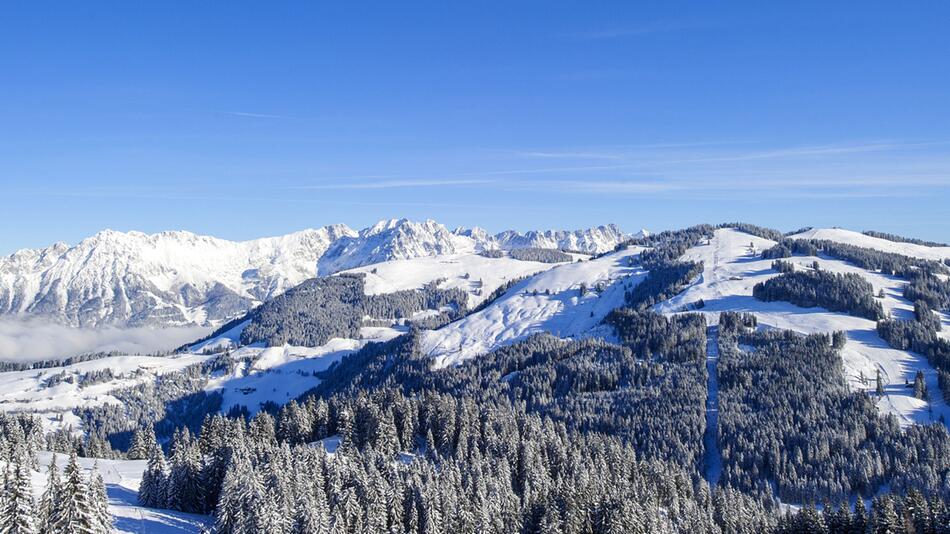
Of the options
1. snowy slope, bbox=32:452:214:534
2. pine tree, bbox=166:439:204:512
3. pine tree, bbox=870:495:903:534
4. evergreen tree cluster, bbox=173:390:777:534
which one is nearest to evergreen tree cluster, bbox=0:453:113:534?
snowy slope, bbox=32:452:214:534

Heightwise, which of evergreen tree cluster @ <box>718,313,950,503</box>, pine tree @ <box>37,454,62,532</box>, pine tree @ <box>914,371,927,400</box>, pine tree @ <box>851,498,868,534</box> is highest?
pine tree @ <box>37,454,62,532</box>

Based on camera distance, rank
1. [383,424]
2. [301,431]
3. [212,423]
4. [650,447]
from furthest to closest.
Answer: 1. [650,447]
2. [301,431]
3. [383,424]
4. [212,423]

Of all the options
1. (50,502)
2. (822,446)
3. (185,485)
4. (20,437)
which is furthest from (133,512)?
(822,446)

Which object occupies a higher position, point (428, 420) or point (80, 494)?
point (80, 494)

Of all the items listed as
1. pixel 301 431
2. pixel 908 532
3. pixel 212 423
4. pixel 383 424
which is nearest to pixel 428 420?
pixel 383 424

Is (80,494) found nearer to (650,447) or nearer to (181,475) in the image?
(181,475)

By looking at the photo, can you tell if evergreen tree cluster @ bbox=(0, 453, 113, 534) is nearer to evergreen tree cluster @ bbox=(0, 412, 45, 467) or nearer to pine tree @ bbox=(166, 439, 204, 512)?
pine tree @ bbox=(166, 439, 204, 512)
